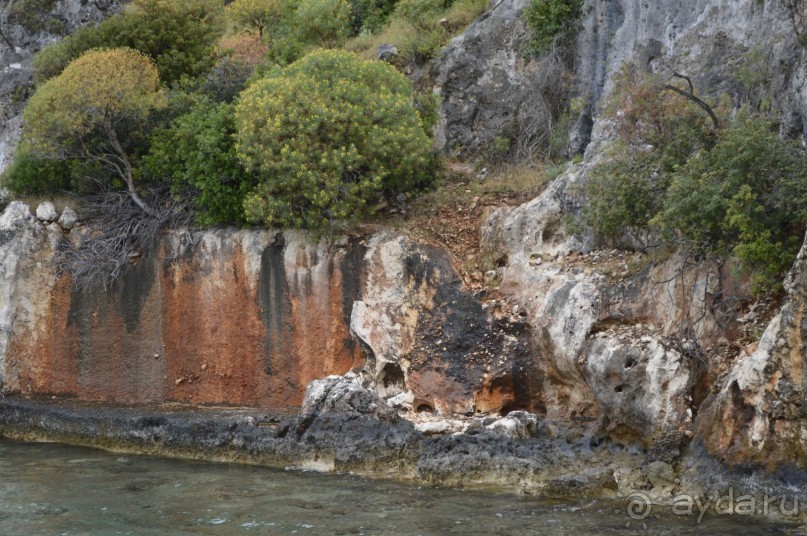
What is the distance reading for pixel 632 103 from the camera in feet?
51.9

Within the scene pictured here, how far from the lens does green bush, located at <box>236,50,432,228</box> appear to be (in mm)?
17828

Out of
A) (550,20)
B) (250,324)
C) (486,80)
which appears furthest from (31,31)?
(550,20)

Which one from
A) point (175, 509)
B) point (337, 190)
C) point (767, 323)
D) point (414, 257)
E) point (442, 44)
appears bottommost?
point (175, 509)

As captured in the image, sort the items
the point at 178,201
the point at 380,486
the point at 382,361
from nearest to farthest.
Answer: the point at 380,486 < the point at 382,361 < the point at 178,201

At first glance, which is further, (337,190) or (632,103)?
(337,190)

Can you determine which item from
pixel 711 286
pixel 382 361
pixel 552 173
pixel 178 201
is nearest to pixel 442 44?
pixel 552 173

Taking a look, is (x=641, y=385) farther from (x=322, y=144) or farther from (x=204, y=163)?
(x=204, y=163)

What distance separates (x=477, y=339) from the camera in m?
16.6

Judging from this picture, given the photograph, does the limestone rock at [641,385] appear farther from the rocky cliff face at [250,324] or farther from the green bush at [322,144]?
the green bush at [322,144]

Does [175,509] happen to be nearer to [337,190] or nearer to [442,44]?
[337,190]

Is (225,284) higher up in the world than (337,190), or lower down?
lower down

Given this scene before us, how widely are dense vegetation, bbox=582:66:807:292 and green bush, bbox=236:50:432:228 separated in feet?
13.6

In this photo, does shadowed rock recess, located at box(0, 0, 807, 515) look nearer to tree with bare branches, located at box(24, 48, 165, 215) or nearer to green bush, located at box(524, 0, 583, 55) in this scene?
green bush, located at box(524, 0, 583, 55)

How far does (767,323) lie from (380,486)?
589 centimetres
